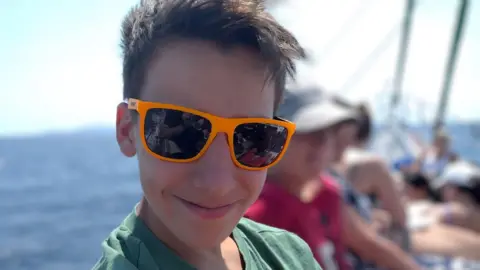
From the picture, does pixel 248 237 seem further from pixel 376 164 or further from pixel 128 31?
pixel 376 164

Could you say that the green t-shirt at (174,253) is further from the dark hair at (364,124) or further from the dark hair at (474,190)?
the dark hair at (474,190)

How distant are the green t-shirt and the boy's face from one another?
54mm

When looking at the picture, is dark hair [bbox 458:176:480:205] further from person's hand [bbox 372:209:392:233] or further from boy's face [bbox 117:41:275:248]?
boy's face [bbox 117:41:275:248]

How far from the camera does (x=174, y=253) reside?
1186mm

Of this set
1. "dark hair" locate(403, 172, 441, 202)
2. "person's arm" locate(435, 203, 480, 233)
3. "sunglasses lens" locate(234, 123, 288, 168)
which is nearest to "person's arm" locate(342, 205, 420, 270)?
"person's arm" locate(435, 203, 480, 233)

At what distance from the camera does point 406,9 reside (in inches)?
335

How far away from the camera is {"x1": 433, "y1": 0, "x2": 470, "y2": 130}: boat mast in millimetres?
7189

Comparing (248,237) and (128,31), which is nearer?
(128,31)

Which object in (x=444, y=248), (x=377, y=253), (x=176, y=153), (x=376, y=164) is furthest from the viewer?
(x=376, y=164)

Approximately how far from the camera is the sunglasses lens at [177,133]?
110cm

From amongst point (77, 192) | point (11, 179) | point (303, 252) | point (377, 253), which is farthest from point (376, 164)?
point (11, 179)

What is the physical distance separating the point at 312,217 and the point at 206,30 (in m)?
1.17

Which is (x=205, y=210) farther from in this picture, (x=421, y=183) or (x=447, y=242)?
(x=421, y=183)

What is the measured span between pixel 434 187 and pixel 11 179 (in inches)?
1019
